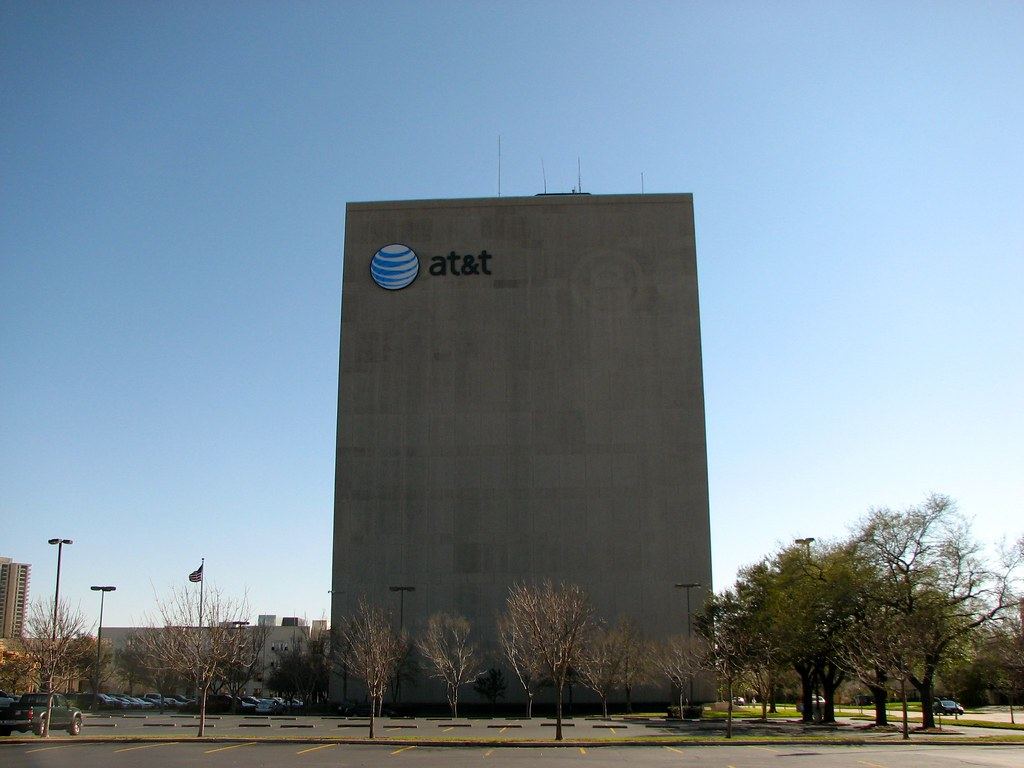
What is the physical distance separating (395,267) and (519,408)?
18.3 m

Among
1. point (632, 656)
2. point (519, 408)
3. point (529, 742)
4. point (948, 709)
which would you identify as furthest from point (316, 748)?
point (948, 709)

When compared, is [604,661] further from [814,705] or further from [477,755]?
[477,755]

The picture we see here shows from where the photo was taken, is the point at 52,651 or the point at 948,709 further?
the point at 948,709

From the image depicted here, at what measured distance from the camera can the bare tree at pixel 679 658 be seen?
6562 centimetres

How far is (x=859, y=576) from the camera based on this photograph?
5138 centimetres

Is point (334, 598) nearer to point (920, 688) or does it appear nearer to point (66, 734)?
point (66, 734)

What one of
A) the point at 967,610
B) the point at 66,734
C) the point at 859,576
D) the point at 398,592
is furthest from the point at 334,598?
the point at 967,610

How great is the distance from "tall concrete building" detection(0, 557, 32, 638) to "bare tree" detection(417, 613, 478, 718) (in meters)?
29.2

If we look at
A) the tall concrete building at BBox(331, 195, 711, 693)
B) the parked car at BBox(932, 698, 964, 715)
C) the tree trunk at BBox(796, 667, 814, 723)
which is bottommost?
the parked car at BBox(932, 698, 964, 715)

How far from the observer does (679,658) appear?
67.8 meters

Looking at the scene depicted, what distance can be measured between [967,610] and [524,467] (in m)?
38.7

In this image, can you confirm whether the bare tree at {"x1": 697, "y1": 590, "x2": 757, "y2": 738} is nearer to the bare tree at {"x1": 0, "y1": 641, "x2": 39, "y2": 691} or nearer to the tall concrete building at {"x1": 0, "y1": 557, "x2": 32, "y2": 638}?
the tall concrete building at {"x1": 0, "y1": 557, "x2": 32, "y2": 638}

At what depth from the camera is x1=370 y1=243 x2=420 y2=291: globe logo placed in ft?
279

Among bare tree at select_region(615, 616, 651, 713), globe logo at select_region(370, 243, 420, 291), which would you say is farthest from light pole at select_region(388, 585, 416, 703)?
globe logo at select_region(370, 243, 420, 291)
